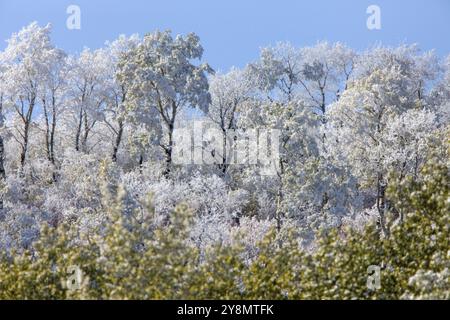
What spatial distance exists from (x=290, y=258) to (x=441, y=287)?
6.78m

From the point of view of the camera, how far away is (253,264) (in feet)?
98.3

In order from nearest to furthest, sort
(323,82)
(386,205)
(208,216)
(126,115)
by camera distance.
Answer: (208,216) < (386,205) < (126,115) < (323,82)

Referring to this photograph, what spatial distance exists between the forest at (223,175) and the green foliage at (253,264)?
0.09 meters

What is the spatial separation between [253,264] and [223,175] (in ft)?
128

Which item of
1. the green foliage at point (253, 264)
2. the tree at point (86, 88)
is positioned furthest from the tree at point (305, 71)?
the green foliage at point (253, 264)

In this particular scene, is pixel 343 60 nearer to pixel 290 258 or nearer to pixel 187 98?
pixel 187 98

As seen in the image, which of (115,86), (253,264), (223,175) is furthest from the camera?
(115,86)

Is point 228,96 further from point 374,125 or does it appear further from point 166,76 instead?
point 374,125

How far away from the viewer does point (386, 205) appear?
61781mm

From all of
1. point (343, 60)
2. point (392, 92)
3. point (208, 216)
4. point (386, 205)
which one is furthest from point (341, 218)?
point (343, 60)

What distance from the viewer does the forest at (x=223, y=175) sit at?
29203 mm
